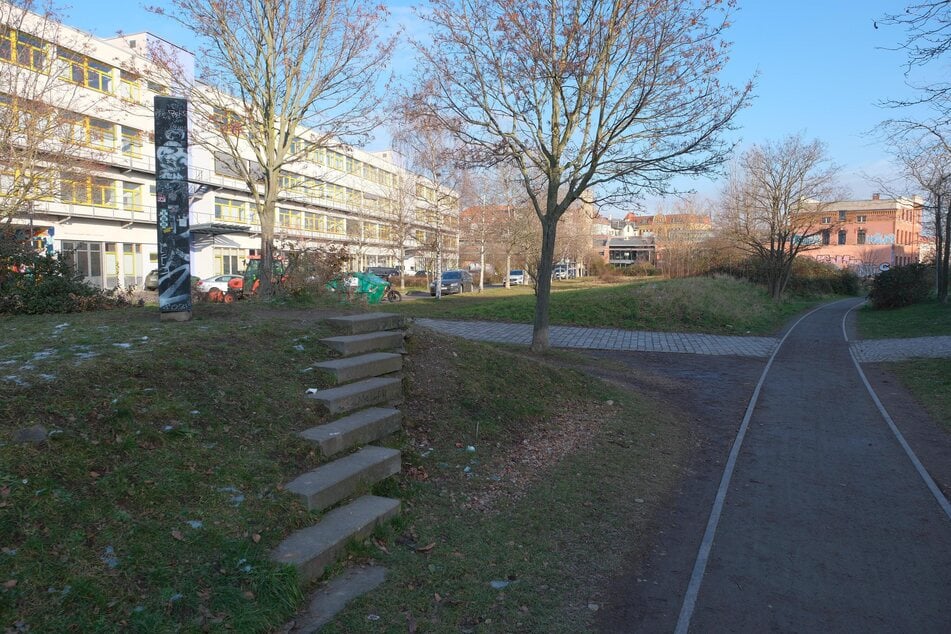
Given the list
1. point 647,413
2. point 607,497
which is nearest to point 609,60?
point 647,413

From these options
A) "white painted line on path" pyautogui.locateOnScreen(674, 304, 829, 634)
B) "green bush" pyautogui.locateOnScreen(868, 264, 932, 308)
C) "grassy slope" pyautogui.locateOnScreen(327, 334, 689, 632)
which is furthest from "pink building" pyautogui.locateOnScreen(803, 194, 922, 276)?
"grassy slope" pyautogui.locateOnScreen(327, 334, 689, 632)

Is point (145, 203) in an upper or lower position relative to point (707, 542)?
upper

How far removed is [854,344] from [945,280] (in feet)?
54.4

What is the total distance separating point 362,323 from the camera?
22.9 feet

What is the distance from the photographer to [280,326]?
22.6 feet

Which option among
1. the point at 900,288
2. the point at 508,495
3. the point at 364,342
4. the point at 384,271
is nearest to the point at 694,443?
the point at 508,495

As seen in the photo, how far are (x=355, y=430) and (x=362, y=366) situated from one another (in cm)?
116

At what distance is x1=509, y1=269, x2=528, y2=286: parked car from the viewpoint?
62.8 meters

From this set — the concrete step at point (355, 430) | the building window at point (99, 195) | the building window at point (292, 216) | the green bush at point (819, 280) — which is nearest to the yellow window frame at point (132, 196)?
the building window at point (99, 195)

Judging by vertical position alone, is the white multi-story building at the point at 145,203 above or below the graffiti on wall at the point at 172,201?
above

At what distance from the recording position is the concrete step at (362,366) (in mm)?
5852

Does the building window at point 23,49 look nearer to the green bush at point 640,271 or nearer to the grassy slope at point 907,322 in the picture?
the grassy slope at point 907,322

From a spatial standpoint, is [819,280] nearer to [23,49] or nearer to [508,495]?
[23,49]

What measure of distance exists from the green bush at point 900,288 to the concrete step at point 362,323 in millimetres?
34760
